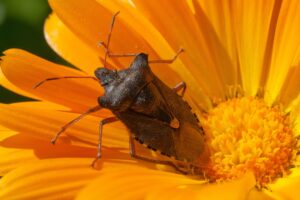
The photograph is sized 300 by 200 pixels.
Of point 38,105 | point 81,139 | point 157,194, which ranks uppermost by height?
point 38,105

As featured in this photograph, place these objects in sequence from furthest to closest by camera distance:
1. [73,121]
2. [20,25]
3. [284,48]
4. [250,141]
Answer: [20,25]
[284,48]
[250,141]
[73,121]

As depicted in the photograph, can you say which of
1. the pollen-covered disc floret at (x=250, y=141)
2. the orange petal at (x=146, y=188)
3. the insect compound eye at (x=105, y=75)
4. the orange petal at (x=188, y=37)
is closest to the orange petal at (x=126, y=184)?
the orange petal at (x=146, y=188)

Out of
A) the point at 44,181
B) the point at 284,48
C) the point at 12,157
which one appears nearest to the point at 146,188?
the point at 44,181

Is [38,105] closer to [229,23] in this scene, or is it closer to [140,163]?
[140,163]

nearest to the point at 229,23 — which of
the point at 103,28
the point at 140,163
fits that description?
the point at 103,28

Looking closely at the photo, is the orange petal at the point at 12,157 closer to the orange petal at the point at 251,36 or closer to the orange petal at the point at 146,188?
the orange petal at the point at 146,188

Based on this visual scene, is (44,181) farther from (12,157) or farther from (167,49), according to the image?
(167,49)
